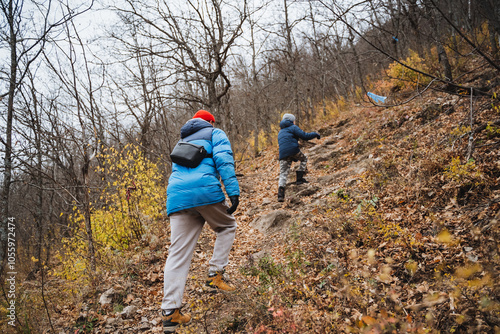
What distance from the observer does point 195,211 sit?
300cm

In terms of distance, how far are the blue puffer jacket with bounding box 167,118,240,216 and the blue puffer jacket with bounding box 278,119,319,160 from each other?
11.2ft

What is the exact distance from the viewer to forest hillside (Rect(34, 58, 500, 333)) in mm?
1923

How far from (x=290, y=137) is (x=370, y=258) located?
4.82 meters

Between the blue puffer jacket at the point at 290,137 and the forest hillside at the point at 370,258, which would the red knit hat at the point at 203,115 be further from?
the blue puffer jacket at the point at 290,137

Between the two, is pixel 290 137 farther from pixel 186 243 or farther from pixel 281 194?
pixel 186 243

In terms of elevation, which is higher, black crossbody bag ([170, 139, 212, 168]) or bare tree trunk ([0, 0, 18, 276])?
bare tree trunk ([0, 0, 18, 276])

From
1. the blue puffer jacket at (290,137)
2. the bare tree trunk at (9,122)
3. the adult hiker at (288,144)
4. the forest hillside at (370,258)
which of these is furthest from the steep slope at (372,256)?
the bare tree trunk at (9,122)

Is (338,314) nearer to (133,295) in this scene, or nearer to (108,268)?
(133,295)

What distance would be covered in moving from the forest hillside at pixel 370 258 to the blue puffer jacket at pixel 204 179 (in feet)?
3.64

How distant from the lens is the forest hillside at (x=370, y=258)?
1.92 meters

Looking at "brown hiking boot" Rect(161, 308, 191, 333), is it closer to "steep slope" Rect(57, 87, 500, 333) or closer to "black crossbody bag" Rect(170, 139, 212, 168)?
"steep slope" Rect(57, 87, 500, 333)

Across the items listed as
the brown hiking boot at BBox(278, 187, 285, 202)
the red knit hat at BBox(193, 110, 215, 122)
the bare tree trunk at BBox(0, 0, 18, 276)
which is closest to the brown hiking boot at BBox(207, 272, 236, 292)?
the red knit hat at BBox(193, 110, 215, 122)

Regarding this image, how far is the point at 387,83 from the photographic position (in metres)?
10.4

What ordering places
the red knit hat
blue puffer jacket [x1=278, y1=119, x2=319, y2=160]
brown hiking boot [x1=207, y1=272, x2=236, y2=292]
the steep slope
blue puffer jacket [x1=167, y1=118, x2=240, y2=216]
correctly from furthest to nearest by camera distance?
blue puffer jacket [x1=278, y1=119, x2=319, y2=160], the red knit hat, brown hiking boot [x1=207, y1=272, x2=236, y2=292], blue puffer jacket [x1=167, y1=118, x2=240, y2=216], the steep slope
